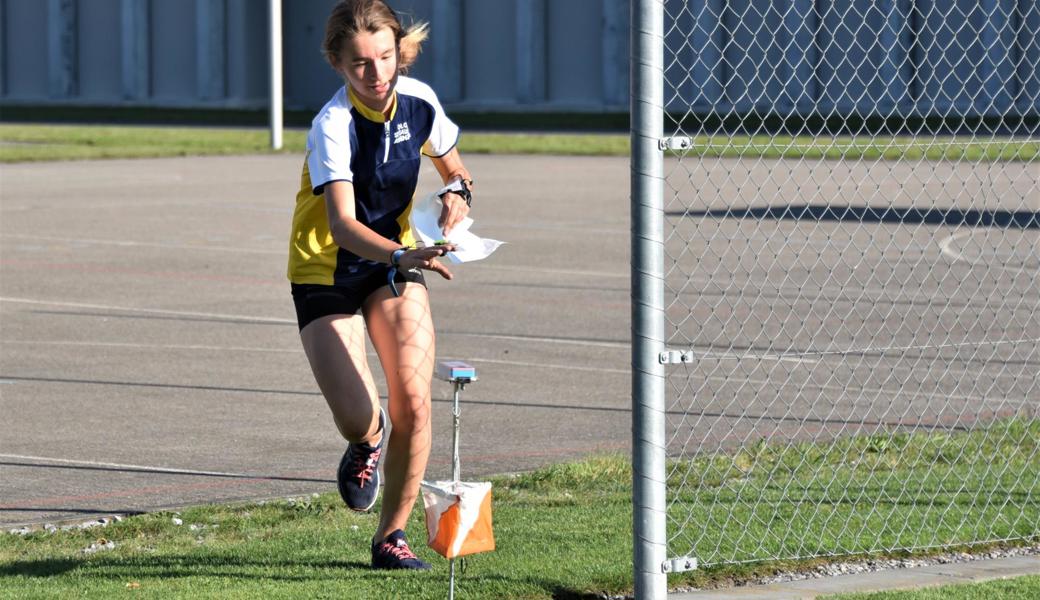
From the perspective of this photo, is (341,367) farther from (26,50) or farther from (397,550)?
(26,50)

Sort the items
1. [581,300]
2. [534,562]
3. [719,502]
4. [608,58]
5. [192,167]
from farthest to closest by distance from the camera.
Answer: [608,58] → [192,167] → [581,300] → [719,502] → [534,562]

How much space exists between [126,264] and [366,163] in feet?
38.9

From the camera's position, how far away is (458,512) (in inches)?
215

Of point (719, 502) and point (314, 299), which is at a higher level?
point (314, 299)

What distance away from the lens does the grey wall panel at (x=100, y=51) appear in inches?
2350

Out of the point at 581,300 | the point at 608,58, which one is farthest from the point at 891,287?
the point at 608,58

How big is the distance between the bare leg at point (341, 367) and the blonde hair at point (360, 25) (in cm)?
87

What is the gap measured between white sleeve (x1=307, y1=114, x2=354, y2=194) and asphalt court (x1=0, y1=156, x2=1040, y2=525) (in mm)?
1384

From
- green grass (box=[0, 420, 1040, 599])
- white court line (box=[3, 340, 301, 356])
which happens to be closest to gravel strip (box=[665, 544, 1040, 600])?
green grass (box=[0, 420, 1040, 599])

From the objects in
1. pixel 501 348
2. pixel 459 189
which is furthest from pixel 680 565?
pixel 501 348

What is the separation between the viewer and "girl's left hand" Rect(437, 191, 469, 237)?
18.7ft

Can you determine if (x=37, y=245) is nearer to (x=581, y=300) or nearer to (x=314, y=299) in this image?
(x=581, y=300)

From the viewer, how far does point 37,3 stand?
60.6 m

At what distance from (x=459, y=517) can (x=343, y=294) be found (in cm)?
94
